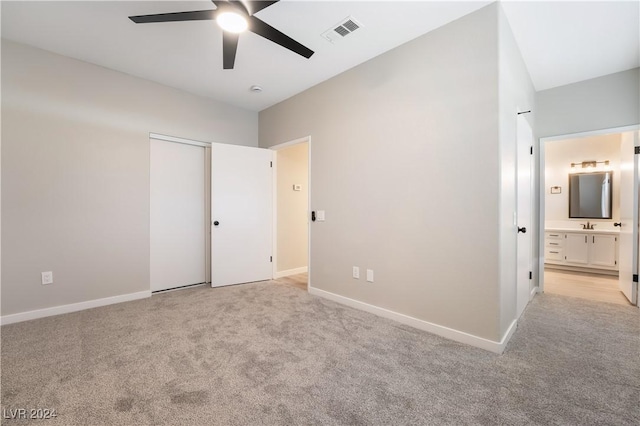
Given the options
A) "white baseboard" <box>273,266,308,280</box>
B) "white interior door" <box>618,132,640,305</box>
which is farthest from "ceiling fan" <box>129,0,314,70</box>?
"white interior door" <box>618,132,640,305</box>

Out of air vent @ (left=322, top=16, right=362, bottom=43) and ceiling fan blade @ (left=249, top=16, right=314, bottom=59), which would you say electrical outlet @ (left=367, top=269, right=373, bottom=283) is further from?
air vent @ (left=322, top=16, right=362, bottom=43)

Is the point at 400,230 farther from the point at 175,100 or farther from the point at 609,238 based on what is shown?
the point at 609,238

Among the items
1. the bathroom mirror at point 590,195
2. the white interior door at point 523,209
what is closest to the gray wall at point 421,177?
the white interior door at point 523,209

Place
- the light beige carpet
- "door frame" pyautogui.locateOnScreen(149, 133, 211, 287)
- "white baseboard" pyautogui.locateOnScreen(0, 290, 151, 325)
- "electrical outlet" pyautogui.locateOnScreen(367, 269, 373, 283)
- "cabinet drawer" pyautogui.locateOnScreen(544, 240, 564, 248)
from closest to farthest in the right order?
the light beige carpet, "white baseboard" pyautogui.locateOnScreen(0, 290, 151, 325), "electrical outlet" pyautogui.locateOnScreen(367, 269, 373, 283), "door frame" pyautogui.locateOnScreen(149, 133, 211, 287), "cabinet drawer" pyautogui.locateOnScreen(544, 240, 564, 248)

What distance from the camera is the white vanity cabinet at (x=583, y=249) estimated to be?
4402 mm

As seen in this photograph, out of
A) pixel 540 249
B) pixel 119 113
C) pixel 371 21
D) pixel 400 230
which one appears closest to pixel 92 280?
pixel 119 113

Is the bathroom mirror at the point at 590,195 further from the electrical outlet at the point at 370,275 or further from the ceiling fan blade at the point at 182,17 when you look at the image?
the ceiling fan blade at the point at 182,17

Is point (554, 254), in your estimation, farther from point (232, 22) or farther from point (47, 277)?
point (47, 277)

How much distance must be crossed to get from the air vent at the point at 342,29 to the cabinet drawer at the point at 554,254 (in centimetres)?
532

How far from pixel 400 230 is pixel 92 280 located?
3.47m

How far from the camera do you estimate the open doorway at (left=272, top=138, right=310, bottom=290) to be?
4359 mm

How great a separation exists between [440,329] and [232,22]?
297 centimetres

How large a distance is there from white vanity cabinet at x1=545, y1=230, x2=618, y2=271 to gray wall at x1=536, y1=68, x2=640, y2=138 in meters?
2.31

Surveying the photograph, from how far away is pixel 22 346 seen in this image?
213cm
